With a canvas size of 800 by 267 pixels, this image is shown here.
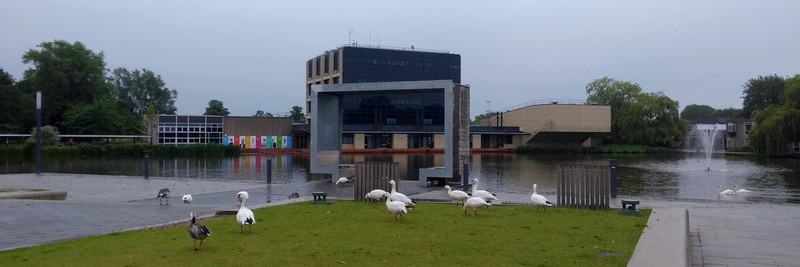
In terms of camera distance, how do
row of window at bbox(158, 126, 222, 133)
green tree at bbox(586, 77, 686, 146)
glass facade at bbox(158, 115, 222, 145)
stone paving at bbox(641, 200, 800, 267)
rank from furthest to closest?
green tree at bbox(586, 77, 686, 146) < glass facade at bbox(158, 115, 222, 145) < row of window at bbox(158, 126, 222, 133) < stone paving at bbox(641, 200, 800, 267)

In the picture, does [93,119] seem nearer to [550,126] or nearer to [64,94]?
[64,94]

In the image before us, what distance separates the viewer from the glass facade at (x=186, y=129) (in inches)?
3263

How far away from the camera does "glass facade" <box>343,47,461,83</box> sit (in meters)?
101

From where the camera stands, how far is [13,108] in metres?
74.6

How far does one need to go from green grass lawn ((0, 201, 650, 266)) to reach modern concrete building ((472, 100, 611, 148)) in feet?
268

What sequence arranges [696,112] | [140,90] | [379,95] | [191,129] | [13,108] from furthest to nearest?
[696,112] < [140,90] < [191,129] < [13,108] < [379,95]

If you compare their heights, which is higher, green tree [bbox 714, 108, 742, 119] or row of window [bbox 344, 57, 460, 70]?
row of window [bbox 344, 57, 460, 70]

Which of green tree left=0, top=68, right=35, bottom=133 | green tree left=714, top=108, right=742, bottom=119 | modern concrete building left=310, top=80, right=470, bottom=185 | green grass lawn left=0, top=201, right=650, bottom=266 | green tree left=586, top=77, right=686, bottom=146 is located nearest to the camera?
green grass lawn left=0, top=201, right=650, bottom=266

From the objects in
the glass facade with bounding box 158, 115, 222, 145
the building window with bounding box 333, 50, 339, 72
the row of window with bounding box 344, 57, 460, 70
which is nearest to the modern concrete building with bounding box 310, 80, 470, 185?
the glass facade with bounding box 158, 115, 222, 145

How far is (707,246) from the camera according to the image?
11.5 meters

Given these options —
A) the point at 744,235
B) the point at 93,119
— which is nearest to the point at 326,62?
the point at 93,119

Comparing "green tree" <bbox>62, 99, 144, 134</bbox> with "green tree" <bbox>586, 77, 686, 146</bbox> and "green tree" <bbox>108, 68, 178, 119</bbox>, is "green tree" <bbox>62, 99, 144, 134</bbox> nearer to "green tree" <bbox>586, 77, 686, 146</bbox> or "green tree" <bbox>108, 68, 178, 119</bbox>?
"green tree" <bbox>108, 68, 178, 119</bbox>

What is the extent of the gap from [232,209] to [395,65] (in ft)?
296

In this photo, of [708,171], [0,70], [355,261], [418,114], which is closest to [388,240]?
[355,261]
